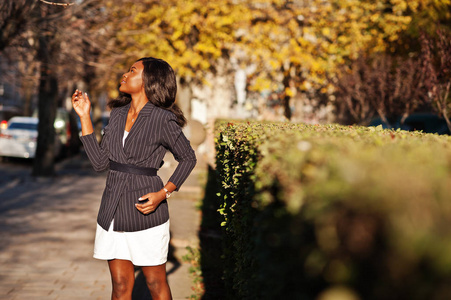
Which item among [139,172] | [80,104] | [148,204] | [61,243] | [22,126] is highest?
[80,104]

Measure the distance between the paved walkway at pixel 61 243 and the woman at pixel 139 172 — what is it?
5.44 feet

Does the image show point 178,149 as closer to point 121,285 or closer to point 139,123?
point 139,123

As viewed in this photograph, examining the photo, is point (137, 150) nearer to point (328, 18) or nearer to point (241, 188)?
point (241, 188)

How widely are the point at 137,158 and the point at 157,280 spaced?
0.83 m

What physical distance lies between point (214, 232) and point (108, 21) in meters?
8.78

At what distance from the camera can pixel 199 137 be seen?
14.7 metres

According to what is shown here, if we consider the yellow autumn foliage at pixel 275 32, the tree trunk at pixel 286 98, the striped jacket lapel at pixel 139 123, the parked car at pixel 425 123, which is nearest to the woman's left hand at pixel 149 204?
the striped jacket lapel at pixel 139 123

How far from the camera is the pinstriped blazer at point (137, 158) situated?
3.42 meters

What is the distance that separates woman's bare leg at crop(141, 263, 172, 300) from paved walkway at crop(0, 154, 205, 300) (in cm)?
150

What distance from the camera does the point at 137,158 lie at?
347 cm

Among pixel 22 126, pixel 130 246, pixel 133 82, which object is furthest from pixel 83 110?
pixel 22 126

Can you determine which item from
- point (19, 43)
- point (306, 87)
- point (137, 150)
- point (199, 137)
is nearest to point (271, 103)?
point (306, 87)

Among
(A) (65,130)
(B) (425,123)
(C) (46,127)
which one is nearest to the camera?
(B) (425,123)

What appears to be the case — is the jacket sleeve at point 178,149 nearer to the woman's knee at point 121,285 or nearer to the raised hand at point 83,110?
the raised hand at point 83,110
